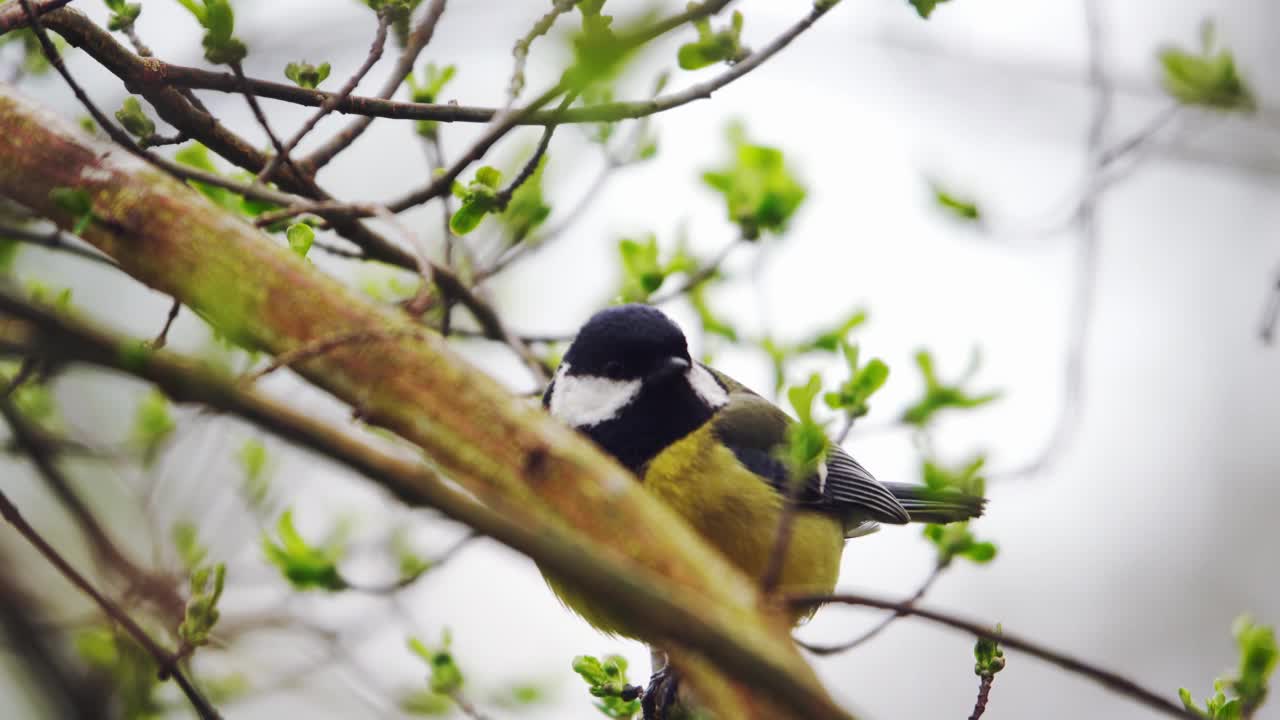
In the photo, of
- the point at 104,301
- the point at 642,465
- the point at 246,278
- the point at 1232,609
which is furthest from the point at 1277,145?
the point at 1232,609

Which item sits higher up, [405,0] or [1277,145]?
[1277,145]

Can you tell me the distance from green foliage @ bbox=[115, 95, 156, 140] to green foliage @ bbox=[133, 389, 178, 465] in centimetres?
90

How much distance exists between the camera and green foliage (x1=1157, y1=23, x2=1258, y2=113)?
205 centimetres

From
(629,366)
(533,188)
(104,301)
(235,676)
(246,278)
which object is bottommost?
(235,676)

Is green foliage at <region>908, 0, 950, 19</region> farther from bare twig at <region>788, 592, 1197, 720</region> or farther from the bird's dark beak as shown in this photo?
bare twig at <region>788, 592, 1197, 720</region>

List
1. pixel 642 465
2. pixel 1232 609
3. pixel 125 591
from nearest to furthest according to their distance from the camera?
pixel 125 591 → pixel 642 465 → pixel 1232 609

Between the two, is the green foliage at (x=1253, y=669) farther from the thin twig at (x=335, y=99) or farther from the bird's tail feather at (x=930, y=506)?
the thin twig at (x=335, y=99)

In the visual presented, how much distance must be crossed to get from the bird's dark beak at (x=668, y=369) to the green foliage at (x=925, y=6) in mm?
949

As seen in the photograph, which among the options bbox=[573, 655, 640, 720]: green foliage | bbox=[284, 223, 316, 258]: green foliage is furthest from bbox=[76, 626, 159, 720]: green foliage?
bbox=[573, 655, 640, 720]: green foliage

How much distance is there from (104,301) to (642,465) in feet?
3.73

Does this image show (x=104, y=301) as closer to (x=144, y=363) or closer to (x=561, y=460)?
(x=561, y=460)

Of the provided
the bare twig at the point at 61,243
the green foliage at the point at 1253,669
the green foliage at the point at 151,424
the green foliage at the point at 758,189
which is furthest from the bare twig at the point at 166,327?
the green foliage at the point at 1253,669

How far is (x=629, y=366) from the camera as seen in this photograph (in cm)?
247

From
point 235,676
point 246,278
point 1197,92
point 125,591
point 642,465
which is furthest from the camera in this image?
point 235,676
